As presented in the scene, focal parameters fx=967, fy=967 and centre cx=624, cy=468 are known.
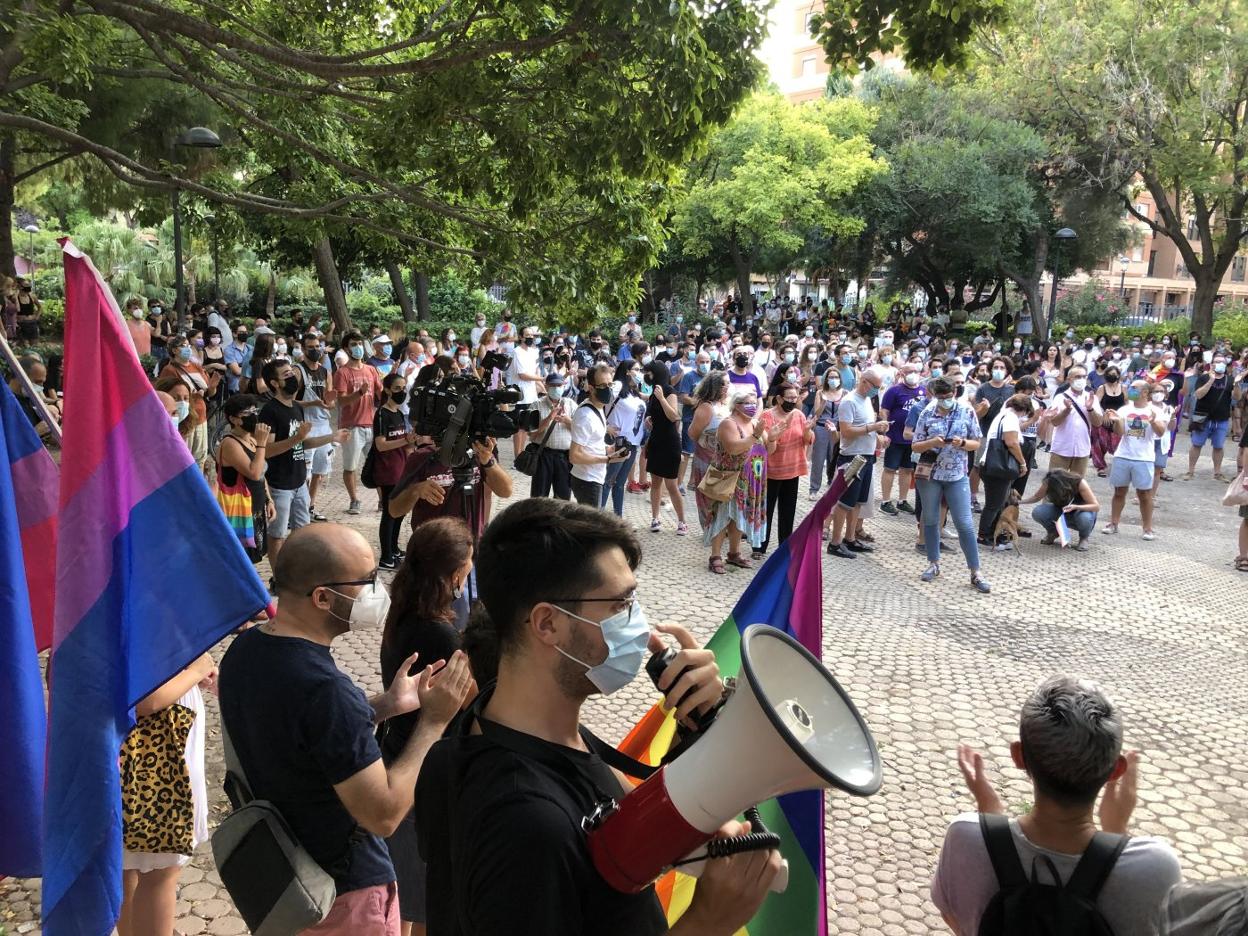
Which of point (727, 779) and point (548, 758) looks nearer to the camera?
point (727, 779)

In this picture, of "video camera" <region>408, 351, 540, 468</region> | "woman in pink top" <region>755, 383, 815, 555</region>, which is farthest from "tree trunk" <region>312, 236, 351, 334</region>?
"video camera" <region>408, 351, 540, 468</region>

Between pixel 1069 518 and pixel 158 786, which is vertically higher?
pixel 158 786

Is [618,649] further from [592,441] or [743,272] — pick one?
[743,272]

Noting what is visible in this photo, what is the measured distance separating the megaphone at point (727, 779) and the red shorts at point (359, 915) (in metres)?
1.34

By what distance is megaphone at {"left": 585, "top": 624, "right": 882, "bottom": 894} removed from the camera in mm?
1467

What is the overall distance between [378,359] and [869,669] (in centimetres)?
958

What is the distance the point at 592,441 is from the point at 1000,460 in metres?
4.41

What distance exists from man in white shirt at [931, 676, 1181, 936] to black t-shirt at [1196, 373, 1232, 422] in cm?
1454

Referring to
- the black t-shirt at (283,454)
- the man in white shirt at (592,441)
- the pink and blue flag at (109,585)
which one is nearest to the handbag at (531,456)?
the man in white shirt at (592,441)

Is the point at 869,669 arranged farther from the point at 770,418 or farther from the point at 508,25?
the point at 508,25

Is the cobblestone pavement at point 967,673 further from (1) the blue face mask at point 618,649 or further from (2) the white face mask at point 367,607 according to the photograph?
(1) the blue face mask at point 618,649

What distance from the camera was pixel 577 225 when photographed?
691 centimetres

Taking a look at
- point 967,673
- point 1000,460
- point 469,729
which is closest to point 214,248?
point 1000,460

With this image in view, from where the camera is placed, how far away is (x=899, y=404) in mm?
11266
